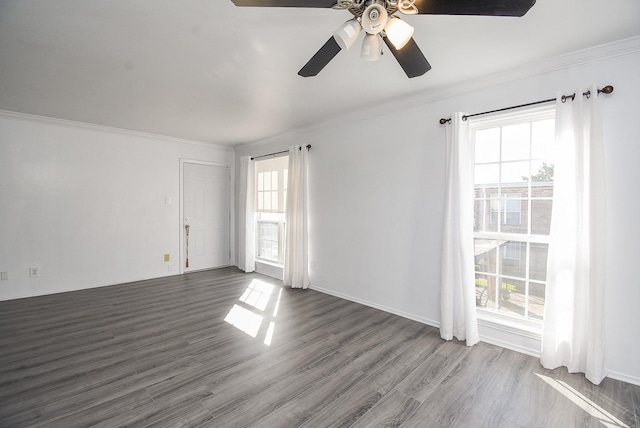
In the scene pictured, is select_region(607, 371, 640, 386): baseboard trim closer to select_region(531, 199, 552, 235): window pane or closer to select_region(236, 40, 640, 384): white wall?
select_region(236, 40, 640, 384): white wall

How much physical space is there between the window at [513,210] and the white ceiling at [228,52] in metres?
0.61

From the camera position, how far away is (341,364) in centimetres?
232

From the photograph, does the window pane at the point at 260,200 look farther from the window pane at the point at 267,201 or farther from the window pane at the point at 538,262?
the window pane at the point at 538,262

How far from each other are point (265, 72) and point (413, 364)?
9.42ft

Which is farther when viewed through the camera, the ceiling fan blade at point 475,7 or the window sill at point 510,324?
the window sill at point 510,324

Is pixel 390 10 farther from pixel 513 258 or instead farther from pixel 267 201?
pixel 267 201

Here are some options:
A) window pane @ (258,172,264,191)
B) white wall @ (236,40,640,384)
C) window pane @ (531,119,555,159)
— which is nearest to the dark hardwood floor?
white wall @ (236,40,640,384)

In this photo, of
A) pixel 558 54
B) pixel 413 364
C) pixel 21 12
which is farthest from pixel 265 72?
pixel 413 364

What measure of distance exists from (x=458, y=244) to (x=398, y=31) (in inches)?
81.0

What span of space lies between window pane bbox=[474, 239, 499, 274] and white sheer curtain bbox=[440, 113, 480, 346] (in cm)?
26

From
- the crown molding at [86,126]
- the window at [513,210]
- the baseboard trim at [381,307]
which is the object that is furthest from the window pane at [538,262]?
the crown molding at [86,126]

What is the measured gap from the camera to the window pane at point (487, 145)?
2772mm

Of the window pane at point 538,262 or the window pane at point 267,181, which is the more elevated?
the window pane at point 267,181

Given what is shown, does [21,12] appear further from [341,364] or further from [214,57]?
[341,364]
